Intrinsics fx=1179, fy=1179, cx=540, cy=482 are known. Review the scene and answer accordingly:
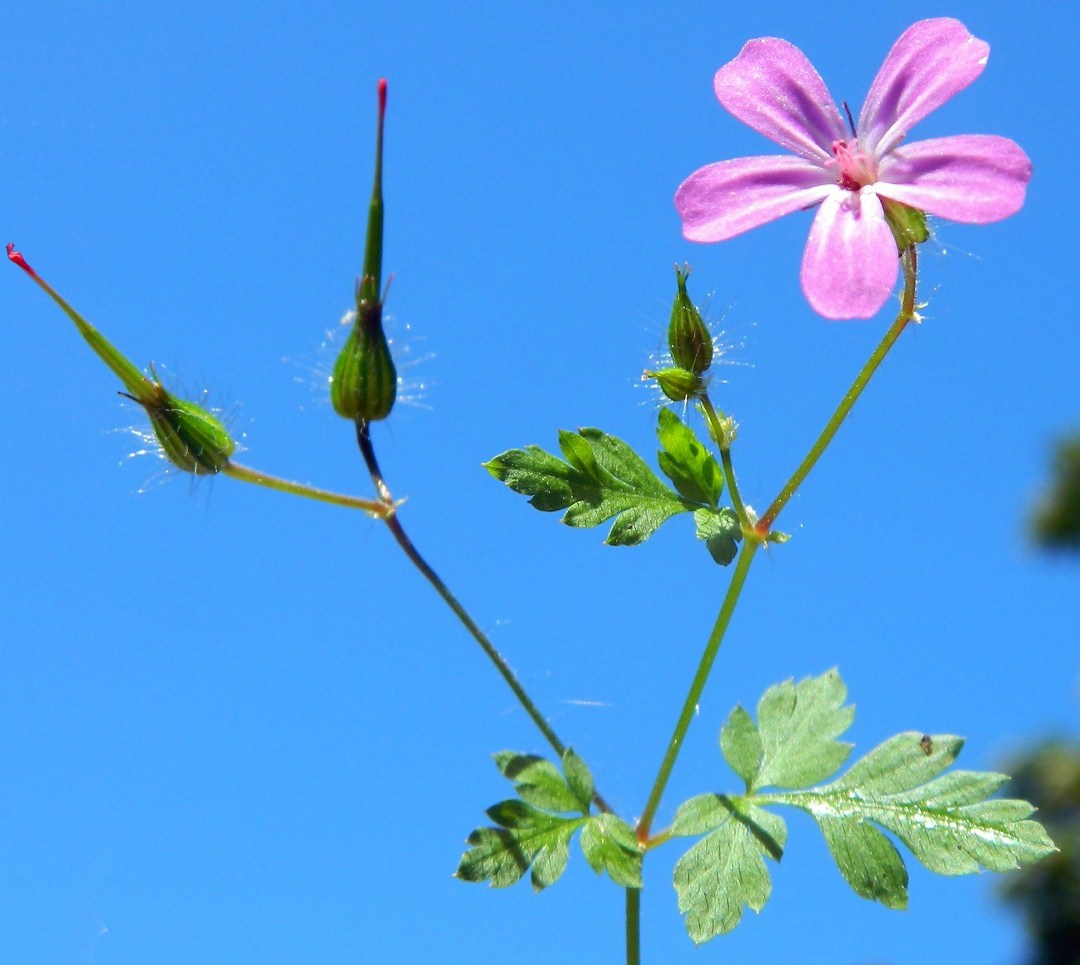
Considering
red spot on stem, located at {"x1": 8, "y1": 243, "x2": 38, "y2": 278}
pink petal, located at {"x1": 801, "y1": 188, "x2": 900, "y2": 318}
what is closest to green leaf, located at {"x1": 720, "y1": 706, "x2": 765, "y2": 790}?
pink petal, located at {"x1": 801, "y1": 188, "x2": 900, "y2": 318}

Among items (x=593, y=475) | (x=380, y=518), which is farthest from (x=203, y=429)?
(x=593, y=475)

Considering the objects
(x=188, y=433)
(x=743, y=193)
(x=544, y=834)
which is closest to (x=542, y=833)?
(x=544, y=834)

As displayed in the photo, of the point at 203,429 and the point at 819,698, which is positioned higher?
the point at 203,429

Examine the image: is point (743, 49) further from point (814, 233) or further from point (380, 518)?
point (380, 518)

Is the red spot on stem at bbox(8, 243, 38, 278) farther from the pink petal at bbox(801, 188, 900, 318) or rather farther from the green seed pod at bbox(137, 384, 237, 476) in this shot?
Result: the pink petal at bbox(801, 188, 900, 318)

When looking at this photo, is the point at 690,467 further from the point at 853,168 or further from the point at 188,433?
the point at 188,433

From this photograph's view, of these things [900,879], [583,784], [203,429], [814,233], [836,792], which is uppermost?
[203,429]

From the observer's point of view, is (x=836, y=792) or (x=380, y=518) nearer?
(x=380, y=518)
